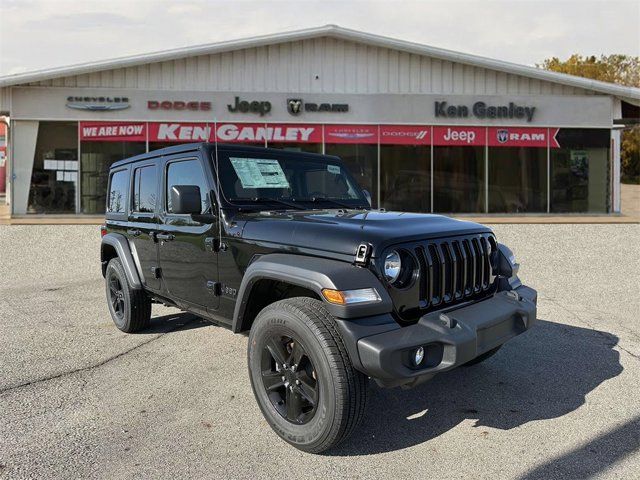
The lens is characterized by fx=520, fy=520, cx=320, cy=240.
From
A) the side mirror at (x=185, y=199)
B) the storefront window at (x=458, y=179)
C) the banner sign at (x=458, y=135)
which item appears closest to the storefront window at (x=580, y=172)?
the storefront window at (x=458, y=179)

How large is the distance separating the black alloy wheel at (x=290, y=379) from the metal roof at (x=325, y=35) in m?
13.8

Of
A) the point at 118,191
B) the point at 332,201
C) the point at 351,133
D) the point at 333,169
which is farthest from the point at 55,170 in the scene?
the point at 332,201

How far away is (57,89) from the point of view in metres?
15.2

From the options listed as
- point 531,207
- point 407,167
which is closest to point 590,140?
point 531,207

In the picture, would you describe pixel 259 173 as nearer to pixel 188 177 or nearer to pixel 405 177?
pixel 188 177

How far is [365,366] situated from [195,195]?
1890 millimetres

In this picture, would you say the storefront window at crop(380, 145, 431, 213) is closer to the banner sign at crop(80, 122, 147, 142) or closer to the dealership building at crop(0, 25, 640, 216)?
the dealership building at crop(0, 25, 640, 216)

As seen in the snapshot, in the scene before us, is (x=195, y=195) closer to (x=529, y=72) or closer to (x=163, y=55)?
(x=163, y=55)

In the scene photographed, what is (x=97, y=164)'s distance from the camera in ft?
51.0

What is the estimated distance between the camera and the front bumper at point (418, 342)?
271 cm

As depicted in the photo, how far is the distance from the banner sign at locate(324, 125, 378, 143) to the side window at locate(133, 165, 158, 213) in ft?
37.2

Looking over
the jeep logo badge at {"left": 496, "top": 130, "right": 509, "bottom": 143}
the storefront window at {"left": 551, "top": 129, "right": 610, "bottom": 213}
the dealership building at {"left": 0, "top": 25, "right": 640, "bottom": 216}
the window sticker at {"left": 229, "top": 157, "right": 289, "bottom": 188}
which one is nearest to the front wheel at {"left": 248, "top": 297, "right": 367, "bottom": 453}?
the window sticker at {"left": 229, "top": 157, "right": 289, "bottom": 188}

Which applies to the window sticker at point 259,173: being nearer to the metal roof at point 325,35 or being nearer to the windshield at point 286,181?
the windshield at point 286,181

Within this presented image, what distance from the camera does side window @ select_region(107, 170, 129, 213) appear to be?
5.63 meters
